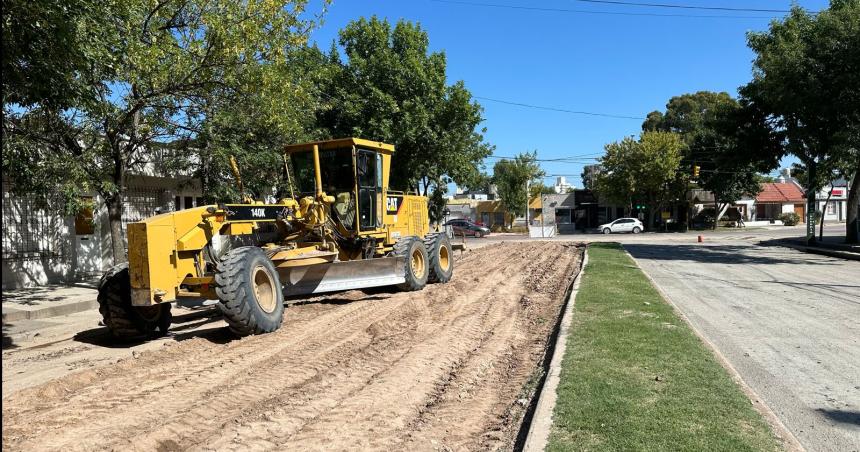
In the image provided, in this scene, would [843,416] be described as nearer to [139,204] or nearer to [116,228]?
[116,228]

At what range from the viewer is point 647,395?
213 inches

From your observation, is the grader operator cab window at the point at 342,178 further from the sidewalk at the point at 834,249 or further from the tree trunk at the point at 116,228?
the sidewalk at the point at 834,249

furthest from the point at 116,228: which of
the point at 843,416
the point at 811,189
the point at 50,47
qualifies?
the point at 811,189

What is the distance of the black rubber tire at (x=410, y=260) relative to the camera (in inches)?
484

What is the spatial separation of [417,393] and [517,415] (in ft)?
3.52

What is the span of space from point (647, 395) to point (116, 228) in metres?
11.8

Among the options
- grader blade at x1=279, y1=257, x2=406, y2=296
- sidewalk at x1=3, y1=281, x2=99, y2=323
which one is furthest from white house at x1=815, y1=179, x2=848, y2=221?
sidewalk at x1=3, y1=281, x2=99, y2=323

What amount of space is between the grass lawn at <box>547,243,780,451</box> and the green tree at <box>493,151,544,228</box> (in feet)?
178

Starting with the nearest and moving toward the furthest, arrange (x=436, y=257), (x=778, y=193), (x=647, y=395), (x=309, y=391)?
(x=647, y=395)
(x=309, y=391)
(x=436, y=257)
(x=778, y=193)

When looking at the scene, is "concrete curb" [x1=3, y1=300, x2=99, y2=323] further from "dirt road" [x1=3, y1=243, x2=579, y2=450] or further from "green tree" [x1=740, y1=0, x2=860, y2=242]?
"green tree" [x1=740, y1=0, x2=860, y2=242]

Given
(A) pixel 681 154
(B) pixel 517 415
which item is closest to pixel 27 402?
(B) pixel 517 415

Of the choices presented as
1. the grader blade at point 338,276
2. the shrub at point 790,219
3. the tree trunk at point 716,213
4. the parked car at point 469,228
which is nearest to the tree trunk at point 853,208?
the grader blade at point 338,276

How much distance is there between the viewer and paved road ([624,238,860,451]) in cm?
529

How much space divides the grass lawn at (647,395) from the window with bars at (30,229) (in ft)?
43.8
